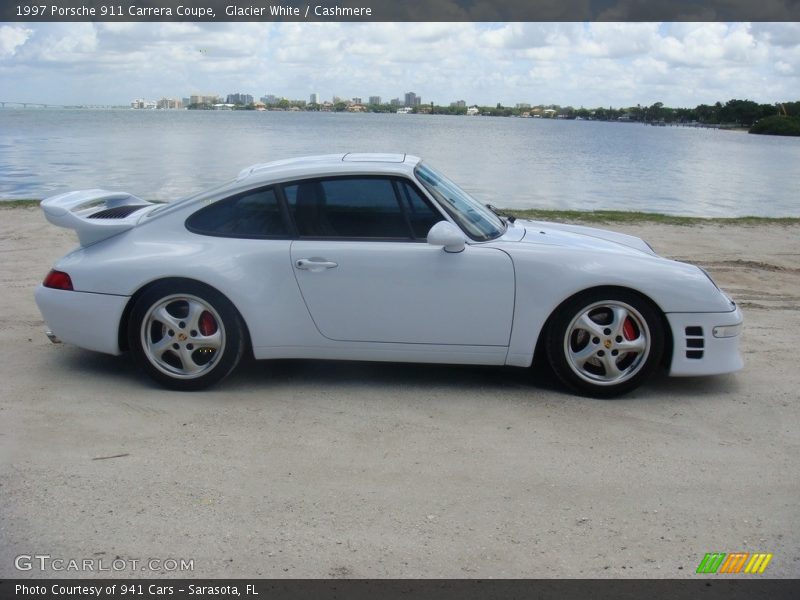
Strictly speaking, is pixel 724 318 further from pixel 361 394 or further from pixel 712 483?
pixel 361 394

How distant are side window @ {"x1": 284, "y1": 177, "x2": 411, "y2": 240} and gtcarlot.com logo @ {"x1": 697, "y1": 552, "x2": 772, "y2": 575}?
2561 millimetres

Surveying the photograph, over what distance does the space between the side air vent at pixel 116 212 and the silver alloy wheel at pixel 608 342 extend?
3.05 meters

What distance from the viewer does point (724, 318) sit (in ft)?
16.6

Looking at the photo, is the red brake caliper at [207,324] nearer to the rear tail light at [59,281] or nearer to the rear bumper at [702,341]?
the rear tail light at [59,281]

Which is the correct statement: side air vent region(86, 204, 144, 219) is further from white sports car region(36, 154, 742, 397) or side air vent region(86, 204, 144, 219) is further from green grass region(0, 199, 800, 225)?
green grass region(0, 199, 800, 225)

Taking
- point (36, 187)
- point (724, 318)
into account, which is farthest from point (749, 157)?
point (724, 318)

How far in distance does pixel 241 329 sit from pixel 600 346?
217cm

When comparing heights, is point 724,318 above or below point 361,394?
above

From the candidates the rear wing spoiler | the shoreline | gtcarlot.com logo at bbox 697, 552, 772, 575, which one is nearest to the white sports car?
the rear wing spoiler

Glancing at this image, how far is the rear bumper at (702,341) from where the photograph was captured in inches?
197

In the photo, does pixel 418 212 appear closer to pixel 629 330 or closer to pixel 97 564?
pixel 629 330

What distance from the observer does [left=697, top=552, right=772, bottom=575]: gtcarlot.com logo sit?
3.21m

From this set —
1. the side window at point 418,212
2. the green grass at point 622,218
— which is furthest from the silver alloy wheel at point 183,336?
the green grass at point 622,218

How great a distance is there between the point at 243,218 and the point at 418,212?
109 centimetres
